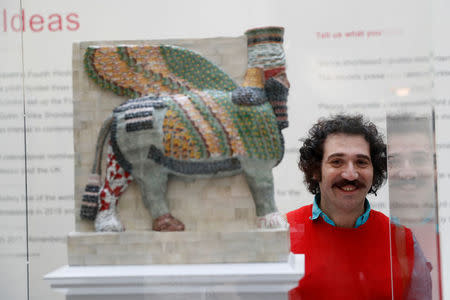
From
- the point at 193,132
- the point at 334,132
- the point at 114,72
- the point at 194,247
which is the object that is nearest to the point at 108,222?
the point at 194,247

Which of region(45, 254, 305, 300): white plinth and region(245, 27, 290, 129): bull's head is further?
region(245, 27, 290, 129): bull's head

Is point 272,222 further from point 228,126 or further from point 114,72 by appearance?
point 114,72

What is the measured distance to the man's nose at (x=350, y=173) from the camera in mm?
2137

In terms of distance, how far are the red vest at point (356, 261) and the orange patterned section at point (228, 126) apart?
396 mm

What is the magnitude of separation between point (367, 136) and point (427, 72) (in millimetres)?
318

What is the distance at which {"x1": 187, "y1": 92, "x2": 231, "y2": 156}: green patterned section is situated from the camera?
2186 millimetres

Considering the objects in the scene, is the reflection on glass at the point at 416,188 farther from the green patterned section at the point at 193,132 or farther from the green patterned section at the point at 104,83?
the green patterned section at the point at 104,83

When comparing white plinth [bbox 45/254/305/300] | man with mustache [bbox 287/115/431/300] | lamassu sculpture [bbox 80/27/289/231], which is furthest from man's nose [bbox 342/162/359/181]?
white plinth [bbox 45/254/305/300]

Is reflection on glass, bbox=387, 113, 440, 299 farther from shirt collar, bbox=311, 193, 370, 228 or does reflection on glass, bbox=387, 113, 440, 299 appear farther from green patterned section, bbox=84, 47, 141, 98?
green patterned section, bbox=84, 47, 141, 98

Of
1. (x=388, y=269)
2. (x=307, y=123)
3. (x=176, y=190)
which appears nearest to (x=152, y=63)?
(x=176, y=190)

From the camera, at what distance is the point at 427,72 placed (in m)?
2.16

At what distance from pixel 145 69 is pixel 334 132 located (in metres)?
0.75

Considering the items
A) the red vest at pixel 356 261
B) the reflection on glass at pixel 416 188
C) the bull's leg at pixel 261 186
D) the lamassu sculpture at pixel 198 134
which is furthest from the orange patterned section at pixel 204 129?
the reflection on glass at pixel 416 188

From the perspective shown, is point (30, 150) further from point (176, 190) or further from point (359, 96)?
point (359, 96)
